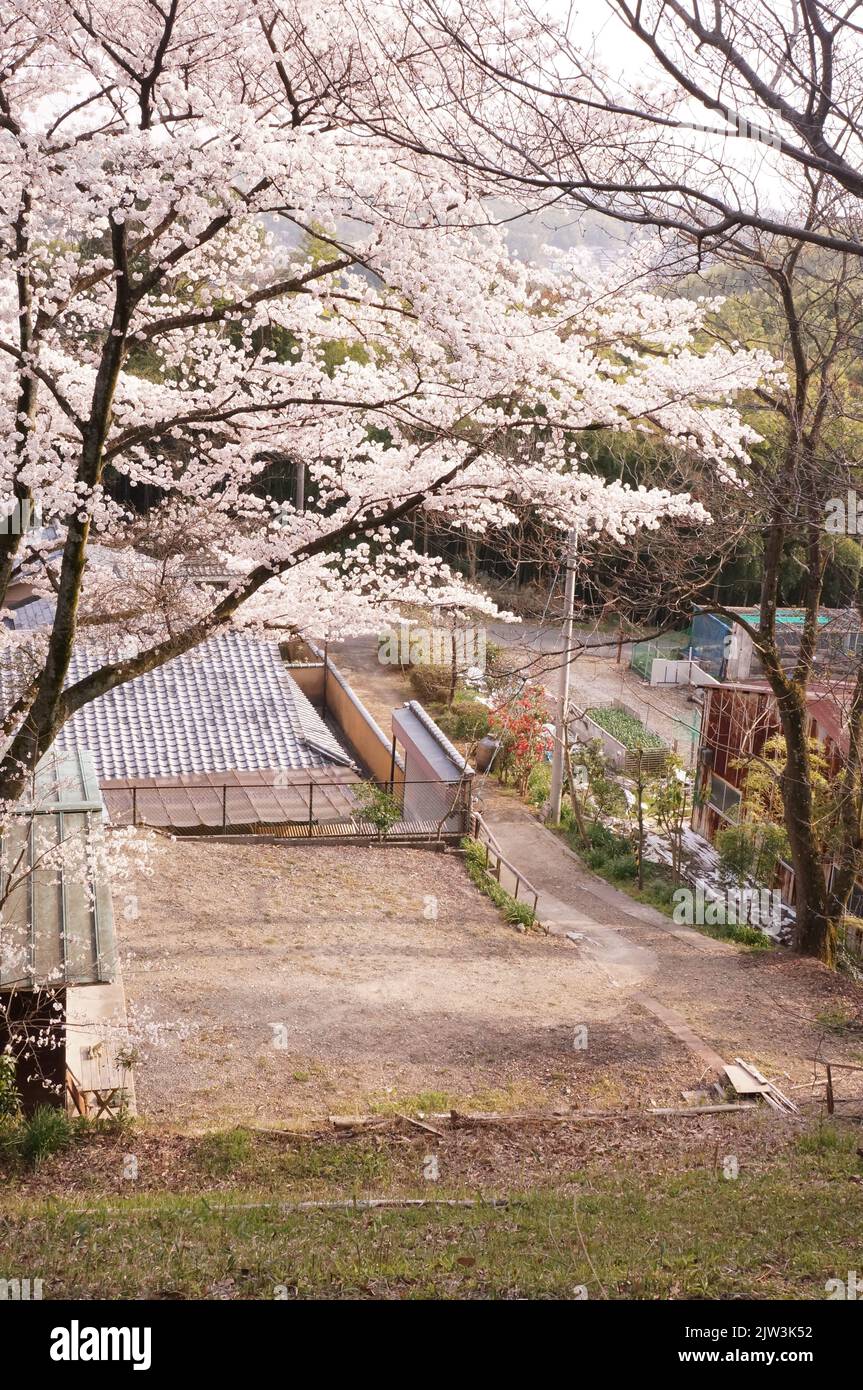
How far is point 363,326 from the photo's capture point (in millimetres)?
7340

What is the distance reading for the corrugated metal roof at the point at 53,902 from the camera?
6.92 m

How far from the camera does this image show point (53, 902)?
7555 mm

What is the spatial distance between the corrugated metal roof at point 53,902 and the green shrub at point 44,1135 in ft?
2.74

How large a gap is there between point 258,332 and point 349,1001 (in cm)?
594

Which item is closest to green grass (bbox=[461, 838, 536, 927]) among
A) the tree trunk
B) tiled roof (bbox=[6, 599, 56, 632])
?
the tree trunk

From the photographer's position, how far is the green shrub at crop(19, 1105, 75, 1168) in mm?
6734

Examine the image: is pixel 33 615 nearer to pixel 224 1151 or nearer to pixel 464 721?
pixel 464 721

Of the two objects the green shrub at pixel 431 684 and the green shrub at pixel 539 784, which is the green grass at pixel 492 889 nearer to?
the green shrub at pixel 539 784

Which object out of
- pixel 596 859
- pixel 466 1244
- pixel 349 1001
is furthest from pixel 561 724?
pixel 466 1244

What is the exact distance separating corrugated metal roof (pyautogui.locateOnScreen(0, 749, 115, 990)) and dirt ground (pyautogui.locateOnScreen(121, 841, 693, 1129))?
0.99 meters

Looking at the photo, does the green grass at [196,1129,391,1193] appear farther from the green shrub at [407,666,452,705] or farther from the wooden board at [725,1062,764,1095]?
the green shrub at [407,666,452,705]
